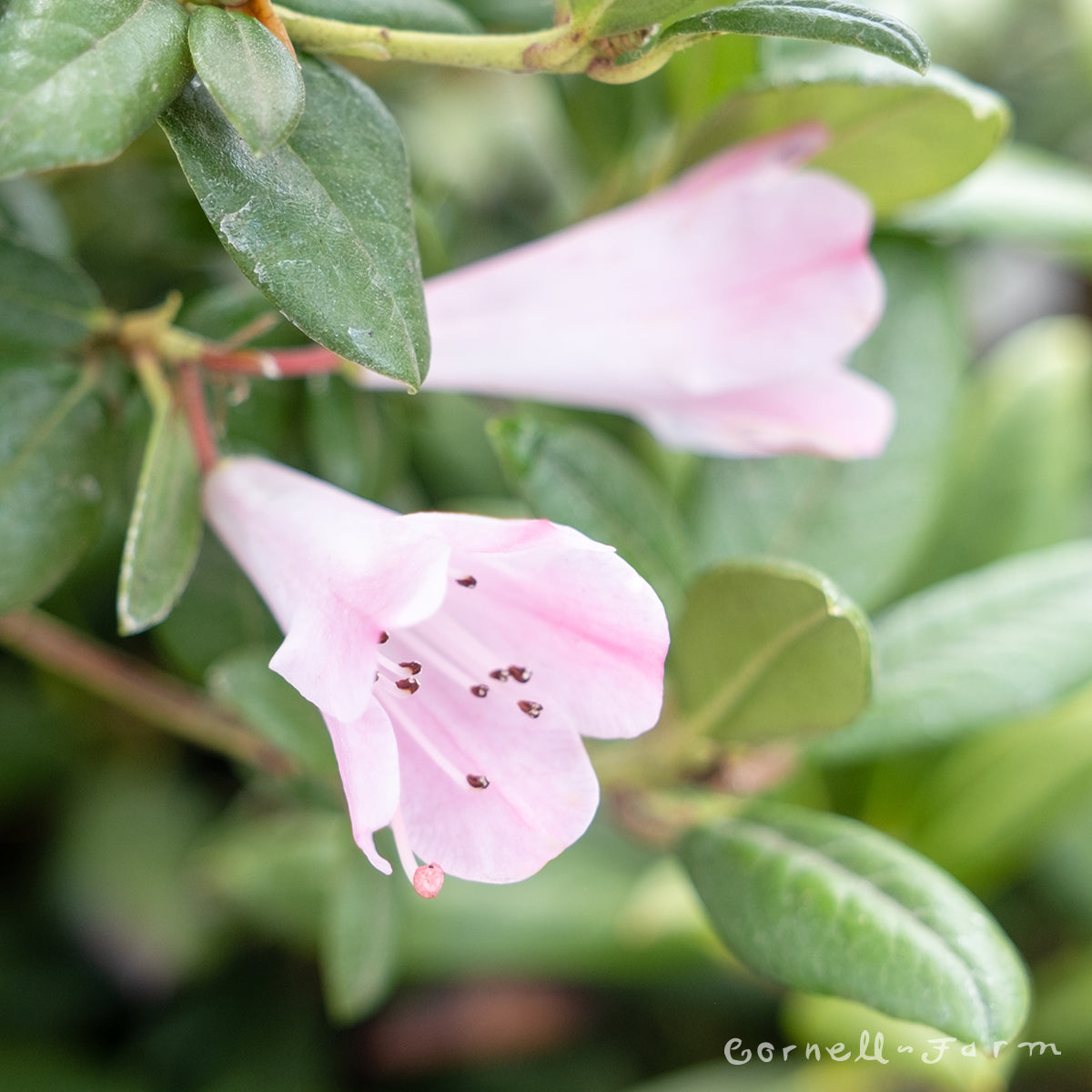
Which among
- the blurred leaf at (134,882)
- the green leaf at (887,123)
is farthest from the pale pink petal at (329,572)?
the blurred leaf at (134,882)

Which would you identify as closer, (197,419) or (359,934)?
(197,419)

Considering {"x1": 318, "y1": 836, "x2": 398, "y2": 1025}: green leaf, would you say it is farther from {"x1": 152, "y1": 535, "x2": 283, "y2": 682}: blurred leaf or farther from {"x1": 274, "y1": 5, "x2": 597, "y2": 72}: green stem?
{"x1": 274, "y1": 5, "x2": 597, "y2": 72}: green stem

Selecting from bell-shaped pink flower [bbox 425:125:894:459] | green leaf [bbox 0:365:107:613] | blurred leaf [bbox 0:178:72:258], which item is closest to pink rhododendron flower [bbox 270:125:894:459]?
bell-shaped pink flower [bbox 425:125:894:459]

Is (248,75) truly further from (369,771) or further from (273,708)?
(273,708)

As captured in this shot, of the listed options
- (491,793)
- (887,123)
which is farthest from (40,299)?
(887,123)

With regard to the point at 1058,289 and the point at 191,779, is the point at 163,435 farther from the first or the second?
the point at 1058,289

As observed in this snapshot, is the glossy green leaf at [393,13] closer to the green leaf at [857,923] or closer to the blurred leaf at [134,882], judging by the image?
the green leaf at [857,923]
